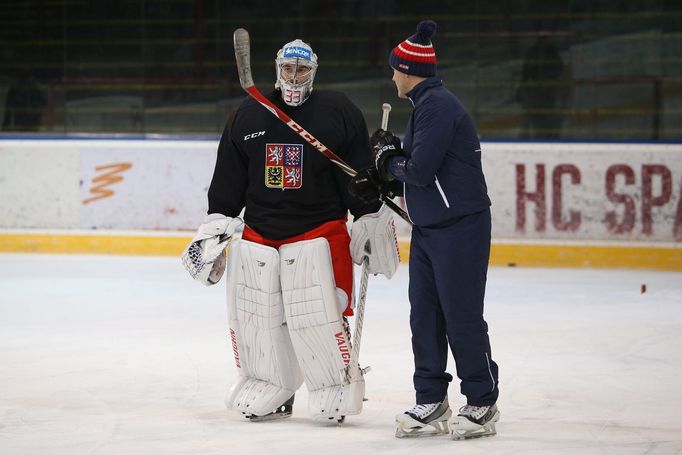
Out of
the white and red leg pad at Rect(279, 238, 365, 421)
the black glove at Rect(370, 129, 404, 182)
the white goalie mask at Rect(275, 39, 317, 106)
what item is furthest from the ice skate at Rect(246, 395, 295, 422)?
the white goalie mask at Rect(275, 39, 317, 106)

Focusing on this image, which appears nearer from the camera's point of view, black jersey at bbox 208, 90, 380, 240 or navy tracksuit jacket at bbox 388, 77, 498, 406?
navy tracksuit jacket at bbox 388, 77, 498, 406

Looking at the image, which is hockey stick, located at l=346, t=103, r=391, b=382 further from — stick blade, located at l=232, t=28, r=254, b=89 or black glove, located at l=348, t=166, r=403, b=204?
stick blade, located at l=232, t=28, r=254, b=89

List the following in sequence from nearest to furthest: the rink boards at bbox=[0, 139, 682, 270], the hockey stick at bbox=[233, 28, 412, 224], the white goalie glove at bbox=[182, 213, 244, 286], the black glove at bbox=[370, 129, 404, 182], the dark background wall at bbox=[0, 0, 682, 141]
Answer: the black glove at bbox=[370, 129, 404, 182], the hockey stick at bbox=[233, 28, 412, 224], the white goalie glove at bbox=[182, 213, 244, 286], the rink boards at bbox=[0, 139, 682, 270], the dark background wall at bbox=[0, 0, 682, 141]

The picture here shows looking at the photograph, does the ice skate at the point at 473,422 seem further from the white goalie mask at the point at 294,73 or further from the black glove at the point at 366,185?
the white goalie mask at the point at 294,73

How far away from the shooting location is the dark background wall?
29.8ft

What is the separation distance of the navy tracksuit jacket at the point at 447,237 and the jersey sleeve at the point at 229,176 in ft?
2.09

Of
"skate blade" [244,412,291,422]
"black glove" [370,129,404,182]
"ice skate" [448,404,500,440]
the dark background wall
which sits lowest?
"skate blade" [244,412,291,422]

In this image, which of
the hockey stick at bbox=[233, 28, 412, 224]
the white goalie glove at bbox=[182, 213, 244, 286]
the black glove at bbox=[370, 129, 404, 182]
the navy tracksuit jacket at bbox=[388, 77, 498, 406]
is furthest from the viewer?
the white goalie glove at bbox=[182, 213, 244, 286]

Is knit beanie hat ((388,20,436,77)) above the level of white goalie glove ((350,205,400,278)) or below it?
above

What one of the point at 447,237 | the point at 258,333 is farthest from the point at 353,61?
the point at 447,237

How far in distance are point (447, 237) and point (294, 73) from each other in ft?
2.60

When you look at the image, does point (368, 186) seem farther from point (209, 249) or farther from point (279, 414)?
point (279, 414)

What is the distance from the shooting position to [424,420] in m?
3.72

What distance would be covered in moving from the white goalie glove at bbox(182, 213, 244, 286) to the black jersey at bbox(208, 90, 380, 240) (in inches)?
3.1
